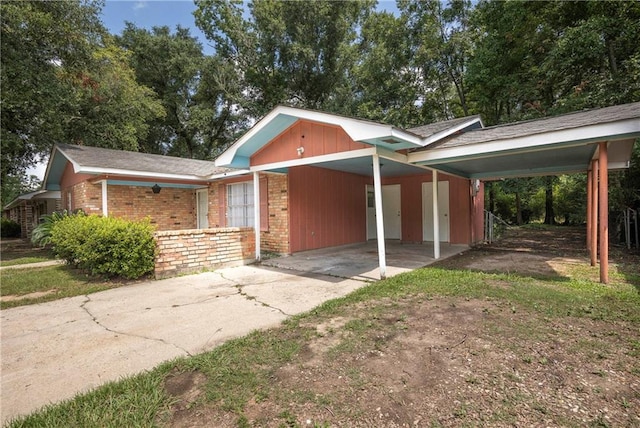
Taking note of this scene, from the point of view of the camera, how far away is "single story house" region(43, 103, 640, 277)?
5.55 meters

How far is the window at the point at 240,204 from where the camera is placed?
31.8 feet

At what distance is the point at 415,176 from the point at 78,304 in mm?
9748

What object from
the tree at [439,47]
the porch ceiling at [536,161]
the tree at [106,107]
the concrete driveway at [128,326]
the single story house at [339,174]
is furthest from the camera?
the tree at [439,47]

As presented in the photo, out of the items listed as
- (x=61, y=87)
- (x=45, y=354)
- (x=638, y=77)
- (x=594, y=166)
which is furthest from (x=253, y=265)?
(x=638, y=77)

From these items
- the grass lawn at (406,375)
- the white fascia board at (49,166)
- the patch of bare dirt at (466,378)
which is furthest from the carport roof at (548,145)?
the white fascia board at (49,166)

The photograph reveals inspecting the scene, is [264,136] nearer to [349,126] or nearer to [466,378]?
[349,126]

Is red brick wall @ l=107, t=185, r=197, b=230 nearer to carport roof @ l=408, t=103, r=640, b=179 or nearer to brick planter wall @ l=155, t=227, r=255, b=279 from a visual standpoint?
brick planter wall @ l=155, t=227, r=255, b=279

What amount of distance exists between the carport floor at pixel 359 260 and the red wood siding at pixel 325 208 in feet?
1.11

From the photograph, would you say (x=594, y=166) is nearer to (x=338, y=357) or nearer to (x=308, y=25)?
(x=338, y=357)

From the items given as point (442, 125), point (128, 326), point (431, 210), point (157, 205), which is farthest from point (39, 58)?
point (431, 210)

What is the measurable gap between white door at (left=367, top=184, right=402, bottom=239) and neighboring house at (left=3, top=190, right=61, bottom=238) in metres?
14.4

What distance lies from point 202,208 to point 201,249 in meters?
5.59

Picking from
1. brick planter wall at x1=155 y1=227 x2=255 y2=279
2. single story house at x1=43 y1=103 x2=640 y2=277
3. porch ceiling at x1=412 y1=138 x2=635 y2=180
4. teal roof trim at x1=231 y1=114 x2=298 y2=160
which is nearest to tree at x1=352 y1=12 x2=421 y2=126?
single story house at x1=43 y1=103 x2=640 y2=277

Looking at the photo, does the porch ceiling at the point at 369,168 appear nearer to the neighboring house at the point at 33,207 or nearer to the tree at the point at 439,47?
the tree at the point at 439,47
